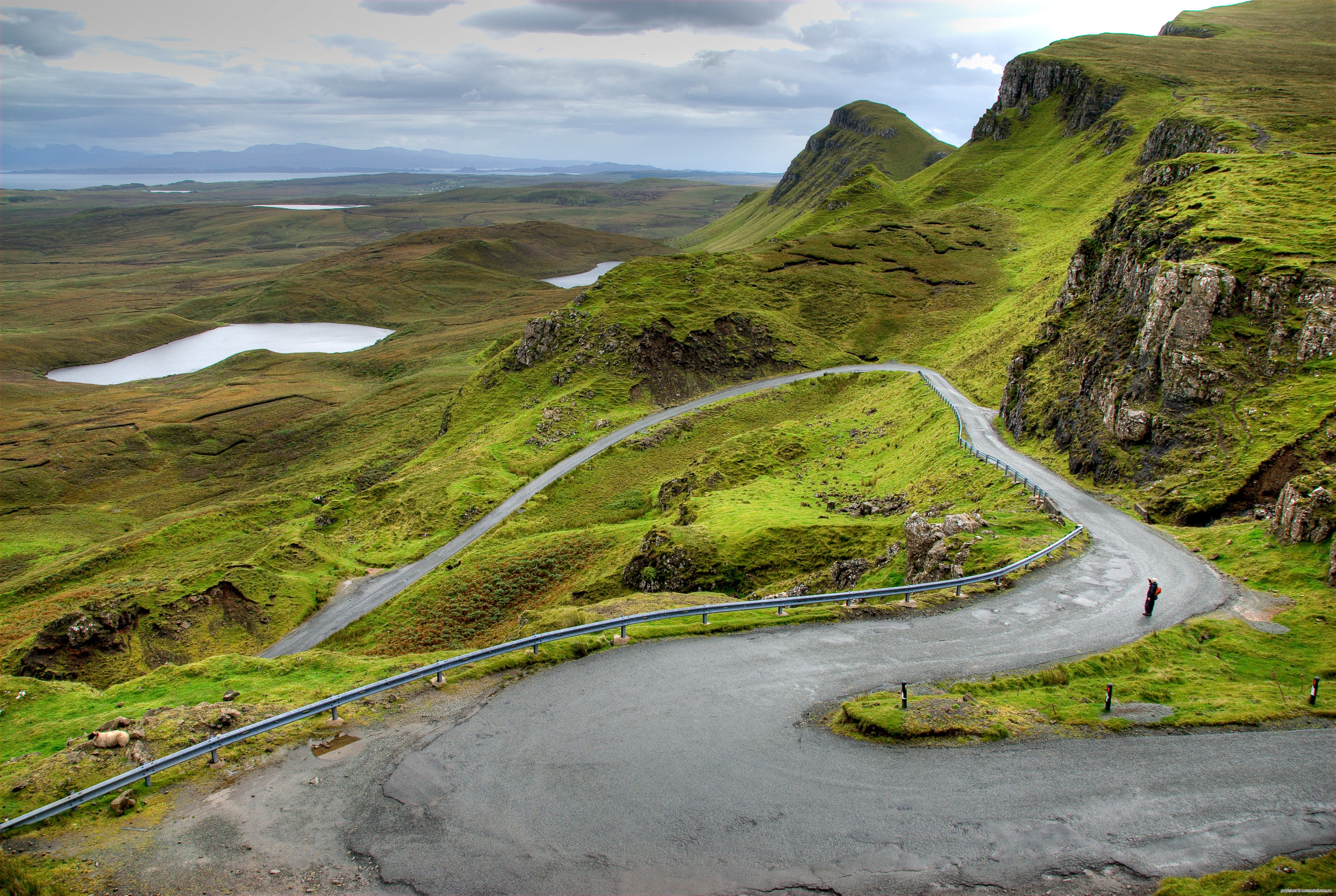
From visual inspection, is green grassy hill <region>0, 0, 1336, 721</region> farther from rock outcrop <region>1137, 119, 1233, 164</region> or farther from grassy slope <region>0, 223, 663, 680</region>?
rock outcrop <region>1137, 119, 1233, 164</region>

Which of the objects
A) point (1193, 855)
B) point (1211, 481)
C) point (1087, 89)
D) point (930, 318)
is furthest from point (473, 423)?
point (1087, 89)

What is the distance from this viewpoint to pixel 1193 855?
13836mm

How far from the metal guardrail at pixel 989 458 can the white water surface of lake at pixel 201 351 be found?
158 meters

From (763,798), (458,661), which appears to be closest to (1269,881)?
(763,798)

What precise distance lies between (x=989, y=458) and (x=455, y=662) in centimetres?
3593

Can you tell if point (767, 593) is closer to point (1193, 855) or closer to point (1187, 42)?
point (1193, 855)

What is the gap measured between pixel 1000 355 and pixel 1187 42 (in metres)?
176

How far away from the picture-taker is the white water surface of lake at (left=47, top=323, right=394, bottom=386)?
6403 inches

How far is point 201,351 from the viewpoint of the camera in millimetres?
181625

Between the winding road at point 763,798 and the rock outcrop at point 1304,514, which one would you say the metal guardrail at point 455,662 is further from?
the rock outcrop at point 1304,514

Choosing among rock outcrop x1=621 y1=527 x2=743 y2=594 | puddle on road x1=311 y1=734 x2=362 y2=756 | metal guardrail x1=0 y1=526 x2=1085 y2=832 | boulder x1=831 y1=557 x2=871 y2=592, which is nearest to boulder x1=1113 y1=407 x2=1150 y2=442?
metal guardrail x1=0 y1=526 x2=1085 y2=832

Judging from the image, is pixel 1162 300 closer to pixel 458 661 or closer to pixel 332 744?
pixel 458 661

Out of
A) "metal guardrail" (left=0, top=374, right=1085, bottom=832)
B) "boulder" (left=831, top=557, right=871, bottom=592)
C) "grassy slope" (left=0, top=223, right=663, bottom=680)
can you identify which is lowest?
"grassy slope" (left=0, top=223, right=663, bottom=680)

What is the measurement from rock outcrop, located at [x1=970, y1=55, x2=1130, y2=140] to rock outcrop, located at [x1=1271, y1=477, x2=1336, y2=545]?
156m
